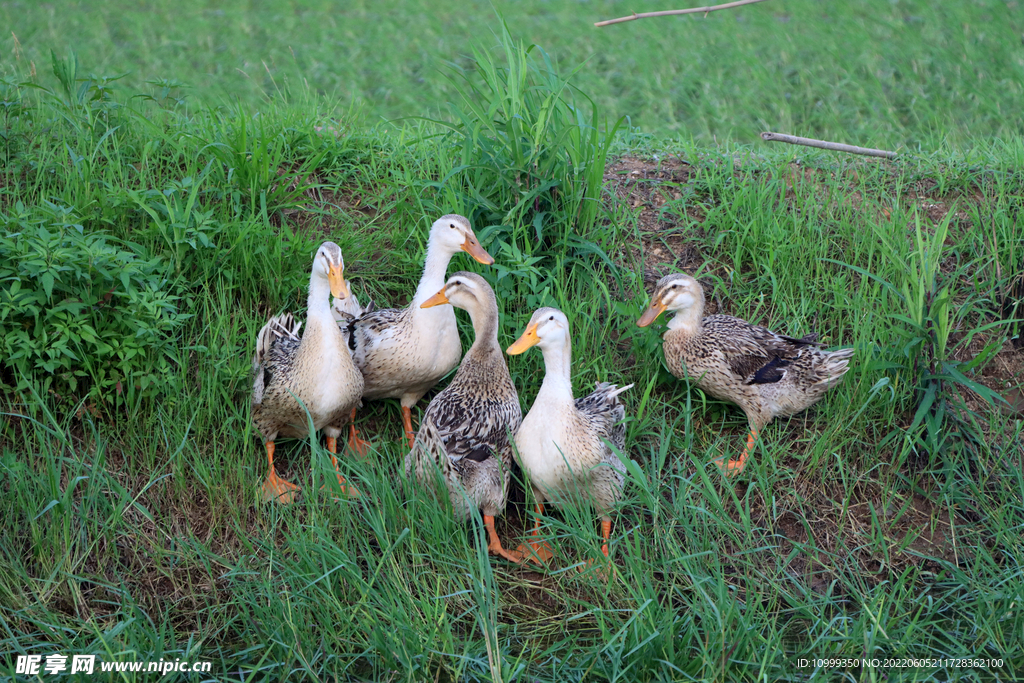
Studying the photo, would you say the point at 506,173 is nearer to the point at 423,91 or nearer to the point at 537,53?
the point at 423,91

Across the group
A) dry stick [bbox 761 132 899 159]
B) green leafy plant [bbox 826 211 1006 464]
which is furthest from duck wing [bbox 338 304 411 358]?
dry stick [bbox 761 132 899 159]

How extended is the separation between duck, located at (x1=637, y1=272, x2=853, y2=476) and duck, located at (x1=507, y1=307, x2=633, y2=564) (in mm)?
676

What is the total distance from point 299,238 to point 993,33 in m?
8.83

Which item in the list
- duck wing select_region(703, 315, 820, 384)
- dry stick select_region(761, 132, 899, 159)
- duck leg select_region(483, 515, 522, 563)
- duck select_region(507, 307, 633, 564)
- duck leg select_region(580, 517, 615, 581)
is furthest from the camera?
dry stick select_region(761, 132, 899, 159)

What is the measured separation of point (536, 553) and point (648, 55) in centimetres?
741

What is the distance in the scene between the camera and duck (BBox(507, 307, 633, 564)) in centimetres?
360

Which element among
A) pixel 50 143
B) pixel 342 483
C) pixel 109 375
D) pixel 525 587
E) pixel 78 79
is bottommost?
pixel 525 587

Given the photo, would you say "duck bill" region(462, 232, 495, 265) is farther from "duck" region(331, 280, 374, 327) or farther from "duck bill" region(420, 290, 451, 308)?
"duck" region(331, 280, 374, 327)

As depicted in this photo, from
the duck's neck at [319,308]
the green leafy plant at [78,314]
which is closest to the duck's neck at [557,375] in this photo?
the duck's neck at [319,308]

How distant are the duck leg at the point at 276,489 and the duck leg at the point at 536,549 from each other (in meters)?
1.15

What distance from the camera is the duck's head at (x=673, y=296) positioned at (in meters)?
4.15

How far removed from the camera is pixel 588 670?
312 centimetres

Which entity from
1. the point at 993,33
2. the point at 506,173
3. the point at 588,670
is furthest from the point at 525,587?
the point at 993,33

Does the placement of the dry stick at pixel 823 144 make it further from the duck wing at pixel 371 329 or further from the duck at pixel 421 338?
the duck wing at pixel 371 329
